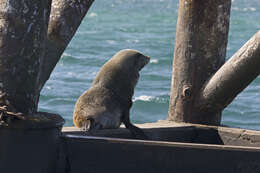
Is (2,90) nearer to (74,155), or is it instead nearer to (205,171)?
(74,155)

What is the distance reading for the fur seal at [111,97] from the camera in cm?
571

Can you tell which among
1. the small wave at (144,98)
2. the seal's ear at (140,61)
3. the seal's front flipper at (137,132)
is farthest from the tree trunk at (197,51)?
the small wave at (144,98)

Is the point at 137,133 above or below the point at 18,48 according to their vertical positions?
below

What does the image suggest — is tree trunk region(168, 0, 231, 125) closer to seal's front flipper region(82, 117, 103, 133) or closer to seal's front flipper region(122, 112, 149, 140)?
seal's front flipper region(122, 112, 149, 140)

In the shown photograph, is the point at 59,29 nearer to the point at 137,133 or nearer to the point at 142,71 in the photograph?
the point at 137,133

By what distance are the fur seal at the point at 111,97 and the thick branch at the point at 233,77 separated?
0.68 meters

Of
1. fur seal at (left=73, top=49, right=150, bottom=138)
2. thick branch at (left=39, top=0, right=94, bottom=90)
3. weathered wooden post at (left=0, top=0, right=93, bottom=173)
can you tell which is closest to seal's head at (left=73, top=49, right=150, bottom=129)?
fur seal at (left=73, top=49, right=150, bottom=138)

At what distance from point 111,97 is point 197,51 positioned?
975 millimetres

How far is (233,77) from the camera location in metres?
5.96

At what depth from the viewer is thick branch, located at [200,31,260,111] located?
566 cm

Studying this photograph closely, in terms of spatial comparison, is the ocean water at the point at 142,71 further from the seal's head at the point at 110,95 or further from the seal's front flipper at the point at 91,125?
the seal's front flipper at the point at 91,125

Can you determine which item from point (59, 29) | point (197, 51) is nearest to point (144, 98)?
point (197, 51)

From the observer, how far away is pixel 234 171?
458cm

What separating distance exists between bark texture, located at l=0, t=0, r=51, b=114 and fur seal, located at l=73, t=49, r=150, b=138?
4.70 ft
